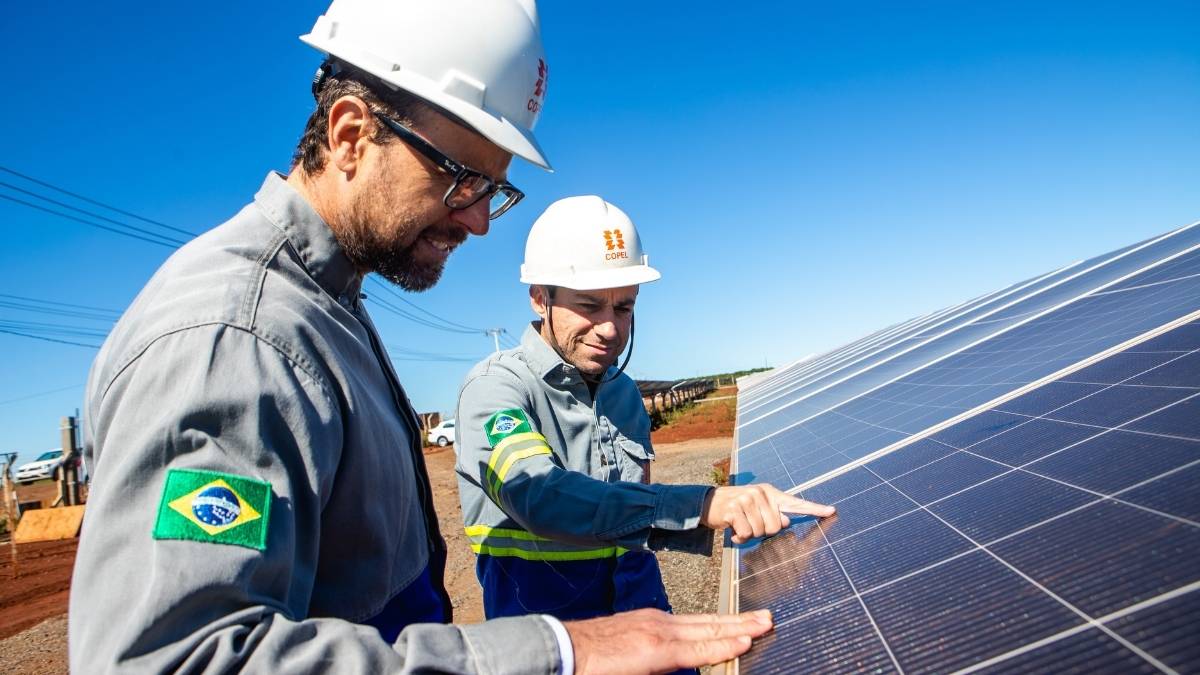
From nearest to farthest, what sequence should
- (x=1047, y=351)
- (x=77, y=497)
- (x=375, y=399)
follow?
(x=375, y=399)
(x=1047, y=351)
(x=77, y=497)

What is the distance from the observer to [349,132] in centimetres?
188

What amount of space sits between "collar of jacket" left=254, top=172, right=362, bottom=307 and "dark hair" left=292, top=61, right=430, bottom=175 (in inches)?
5.8

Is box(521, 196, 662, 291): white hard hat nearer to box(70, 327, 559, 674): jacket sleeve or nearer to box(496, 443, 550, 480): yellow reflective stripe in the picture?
box(496, 443, 550, 480): yellow reflective stripe

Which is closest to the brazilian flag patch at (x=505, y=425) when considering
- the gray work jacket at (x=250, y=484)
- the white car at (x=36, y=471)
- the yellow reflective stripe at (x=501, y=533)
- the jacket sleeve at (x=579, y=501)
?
the jacket sleeve at (x=579, y=501)

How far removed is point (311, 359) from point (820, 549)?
163 cm

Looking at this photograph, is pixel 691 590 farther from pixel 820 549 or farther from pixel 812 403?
pixel 820 549

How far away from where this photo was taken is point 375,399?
174cm

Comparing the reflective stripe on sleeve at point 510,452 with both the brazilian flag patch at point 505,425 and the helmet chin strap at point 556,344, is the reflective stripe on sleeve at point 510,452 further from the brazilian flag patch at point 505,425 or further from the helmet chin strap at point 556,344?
the helmet chin strap at point 556,344

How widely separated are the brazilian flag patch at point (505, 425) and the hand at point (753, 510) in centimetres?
84

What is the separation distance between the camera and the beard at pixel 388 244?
6.17 ft

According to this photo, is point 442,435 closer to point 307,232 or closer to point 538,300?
point 538,300

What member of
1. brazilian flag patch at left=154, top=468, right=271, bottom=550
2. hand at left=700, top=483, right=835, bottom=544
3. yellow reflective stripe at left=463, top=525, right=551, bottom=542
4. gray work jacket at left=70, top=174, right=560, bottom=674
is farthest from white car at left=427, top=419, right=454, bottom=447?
brazilian flag patch at left=154, top=468, right=271, bottom=550

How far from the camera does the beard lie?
1.88 metres

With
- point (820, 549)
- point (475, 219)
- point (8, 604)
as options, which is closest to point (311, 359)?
point (475, 219)
